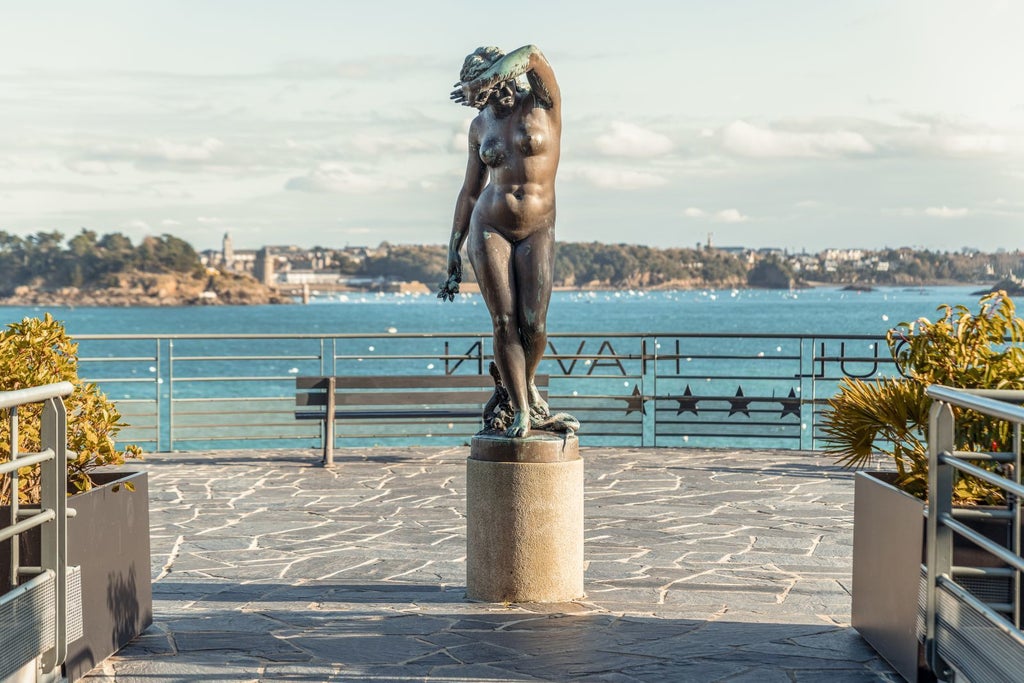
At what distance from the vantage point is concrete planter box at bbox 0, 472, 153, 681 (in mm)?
5129

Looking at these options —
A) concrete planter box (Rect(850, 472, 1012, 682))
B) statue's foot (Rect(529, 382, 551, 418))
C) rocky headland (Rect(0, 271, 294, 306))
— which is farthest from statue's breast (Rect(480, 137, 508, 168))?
rocky headland (Rect(0, 271, 294, 306))

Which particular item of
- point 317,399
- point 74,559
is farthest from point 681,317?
point 74,559

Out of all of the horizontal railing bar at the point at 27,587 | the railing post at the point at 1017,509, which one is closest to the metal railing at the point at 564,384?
the railing post at the point at 1017,509

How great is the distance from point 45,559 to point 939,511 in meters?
3.32

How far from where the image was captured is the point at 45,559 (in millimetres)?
4629

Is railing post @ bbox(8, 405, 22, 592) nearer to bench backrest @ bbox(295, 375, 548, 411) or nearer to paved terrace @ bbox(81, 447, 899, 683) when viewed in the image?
paved terrace @ bbox(81, 447, 899, 683)

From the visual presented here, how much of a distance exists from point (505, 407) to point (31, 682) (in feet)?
10.0

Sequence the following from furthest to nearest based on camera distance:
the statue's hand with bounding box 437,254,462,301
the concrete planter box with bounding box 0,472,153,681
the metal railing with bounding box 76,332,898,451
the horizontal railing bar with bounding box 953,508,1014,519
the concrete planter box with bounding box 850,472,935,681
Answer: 1. the metal railing with bounding box 76,332,898,451
2. the statue's hand with bounding box 437,254,462,301
3. the concrete planter box with bounding box 0,472,153,681
4. the concrete planter box with bounding box 850,472,935,681
5. the horizontal railing bar with bounding box 953,508,1014,519

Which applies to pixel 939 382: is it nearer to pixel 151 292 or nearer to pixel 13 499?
pixel 13 499

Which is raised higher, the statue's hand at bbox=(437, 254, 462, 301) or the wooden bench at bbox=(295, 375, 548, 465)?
the statue's hand at bbox=(437, 254, 462, 301)

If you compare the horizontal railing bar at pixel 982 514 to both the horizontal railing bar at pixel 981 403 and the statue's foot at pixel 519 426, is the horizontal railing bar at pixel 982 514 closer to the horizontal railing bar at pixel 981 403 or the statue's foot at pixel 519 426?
the horizontal railing bar at pixel 981 403

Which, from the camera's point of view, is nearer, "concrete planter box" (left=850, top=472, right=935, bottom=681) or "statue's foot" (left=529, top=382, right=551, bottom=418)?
"concrete planter box" (left=850, top=472, right=935, bottom=681)

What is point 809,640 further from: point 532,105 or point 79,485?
point 79,485

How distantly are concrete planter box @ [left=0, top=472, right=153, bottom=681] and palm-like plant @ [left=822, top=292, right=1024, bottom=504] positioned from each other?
3.30 metres
